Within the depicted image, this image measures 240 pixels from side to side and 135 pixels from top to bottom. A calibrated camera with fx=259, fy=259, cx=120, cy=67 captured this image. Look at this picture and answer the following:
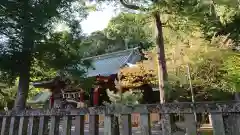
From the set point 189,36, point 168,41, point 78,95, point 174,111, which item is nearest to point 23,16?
point 174,111

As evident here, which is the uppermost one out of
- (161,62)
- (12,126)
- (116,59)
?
(116,59)

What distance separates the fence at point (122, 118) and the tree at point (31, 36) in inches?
35.4

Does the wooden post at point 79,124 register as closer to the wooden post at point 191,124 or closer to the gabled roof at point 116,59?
the wooden post at point 191,124

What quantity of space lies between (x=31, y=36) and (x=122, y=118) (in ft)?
8.96

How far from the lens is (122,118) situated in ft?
11.0

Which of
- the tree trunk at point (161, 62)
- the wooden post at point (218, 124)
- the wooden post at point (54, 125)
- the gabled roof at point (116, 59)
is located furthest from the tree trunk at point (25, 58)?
the gabled roof at point (116, 59)

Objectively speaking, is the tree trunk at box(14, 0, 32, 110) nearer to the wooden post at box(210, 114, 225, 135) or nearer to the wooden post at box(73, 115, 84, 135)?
the wooden post at box(73, 115, 84, 135)

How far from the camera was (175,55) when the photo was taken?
11602 mm

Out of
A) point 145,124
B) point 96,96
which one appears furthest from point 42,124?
point 96,96

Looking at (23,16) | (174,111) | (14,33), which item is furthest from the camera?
(14,33)

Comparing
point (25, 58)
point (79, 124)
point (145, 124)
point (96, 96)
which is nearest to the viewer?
point (145, 124)

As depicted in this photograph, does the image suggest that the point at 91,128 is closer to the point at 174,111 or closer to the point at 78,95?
the point at 174,111

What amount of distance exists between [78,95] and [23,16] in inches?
478

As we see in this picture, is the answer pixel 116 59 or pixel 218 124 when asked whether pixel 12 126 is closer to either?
pixel 218 124
